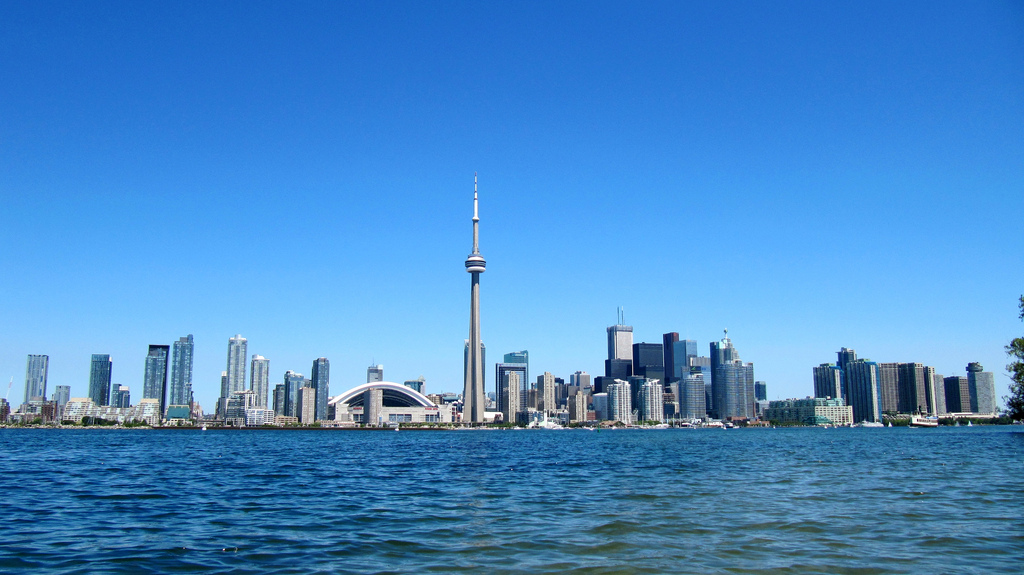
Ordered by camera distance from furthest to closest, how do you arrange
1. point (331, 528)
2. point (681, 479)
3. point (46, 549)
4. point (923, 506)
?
1. point (681, 479)
2. point (923, 506)
3. point (331, 528)
4. point (46, 549)

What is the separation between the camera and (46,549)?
18391mm

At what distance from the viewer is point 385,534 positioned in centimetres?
2097

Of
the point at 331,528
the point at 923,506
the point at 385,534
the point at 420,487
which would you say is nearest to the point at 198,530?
the point at 331,528

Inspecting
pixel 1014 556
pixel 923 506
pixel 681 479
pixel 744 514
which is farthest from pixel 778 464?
pixel 1014 556

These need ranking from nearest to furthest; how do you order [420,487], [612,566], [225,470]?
1. [612,566]
2. [420,487]
3. [225,470]

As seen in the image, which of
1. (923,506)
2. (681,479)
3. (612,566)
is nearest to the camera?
(612,566)

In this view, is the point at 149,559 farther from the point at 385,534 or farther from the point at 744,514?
the point at 744,514

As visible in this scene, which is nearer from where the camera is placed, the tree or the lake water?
the lake water

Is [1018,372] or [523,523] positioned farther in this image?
[1018,372]

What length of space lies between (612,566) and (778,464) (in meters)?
35.8

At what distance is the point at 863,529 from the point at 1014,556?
155 inches

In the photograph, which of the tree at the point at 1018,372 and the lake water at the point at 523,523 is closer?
the lake water at the point at 523,523

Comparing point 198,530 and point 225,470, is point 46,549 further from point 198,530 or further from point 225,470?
point 225,470

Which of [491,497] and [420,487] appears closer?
[491,497]
